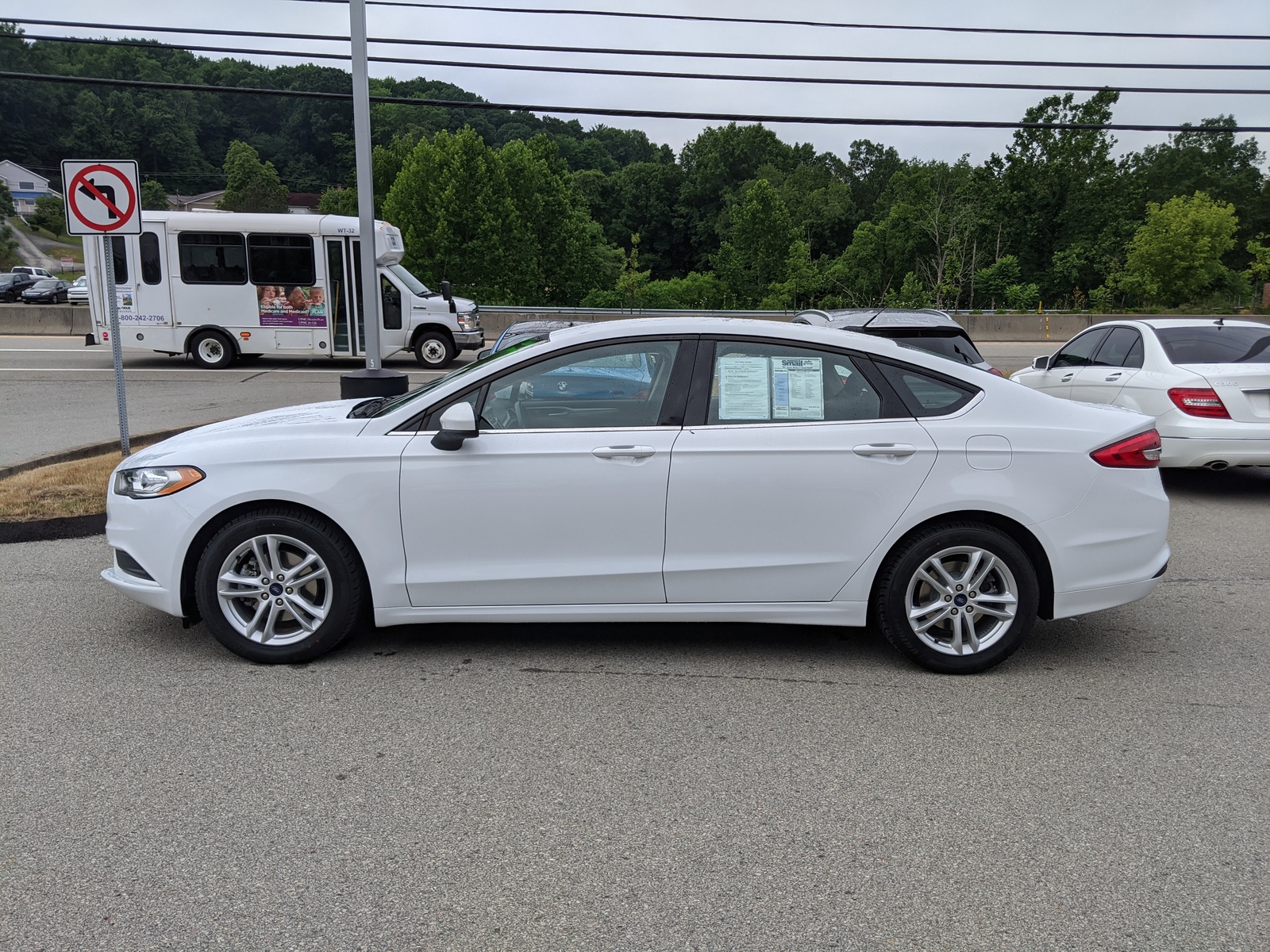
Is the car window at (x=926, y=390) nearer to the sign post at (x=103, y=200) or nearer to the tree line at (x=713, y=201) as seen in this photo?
the sign post at (x=103, y=200)

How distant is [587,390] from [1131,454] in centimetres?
251

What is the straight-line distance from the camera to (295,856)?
3076 millimetres

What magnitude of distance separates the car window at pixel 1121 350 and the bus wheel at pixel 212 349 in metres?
16.7

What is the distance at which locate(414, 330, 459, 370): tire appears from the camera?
20984mm

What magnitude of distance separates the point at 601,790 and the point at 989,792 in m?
1.34

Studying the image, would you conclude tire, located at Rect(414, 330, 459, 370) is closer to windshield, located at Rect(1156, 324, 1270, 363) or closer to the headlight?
windshield, located at Rect(1156, 324, 1270, 363)

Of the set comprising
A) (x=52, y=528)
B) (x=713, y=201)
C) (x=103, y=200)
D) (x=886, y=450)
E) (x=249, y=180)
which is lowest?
(x=52, y=528)

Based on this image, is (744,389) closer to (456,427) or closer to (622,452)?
(622,452)

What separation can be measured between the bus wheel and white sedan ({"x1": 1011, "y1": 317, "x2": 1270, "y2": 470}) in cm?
1665

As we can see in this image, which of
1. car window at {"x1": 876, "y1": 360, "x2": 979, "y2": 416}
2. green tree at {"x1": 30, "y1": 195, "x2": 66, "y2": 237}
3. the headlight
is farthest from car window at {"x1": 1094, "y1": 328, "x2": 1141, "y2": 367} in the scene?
green tree at {"x1": 30, "y1": 195, "x2": 66, "y2": 237}

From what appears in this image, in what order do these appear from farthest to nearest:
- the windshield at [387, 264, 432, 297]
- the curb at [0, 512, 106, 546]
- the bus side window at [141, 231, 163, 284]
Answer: the windshield at [387, 264, 432, 297] < the bus side window at [141, 231, 163, 284] < the curb at [0, 512, 106, 546]

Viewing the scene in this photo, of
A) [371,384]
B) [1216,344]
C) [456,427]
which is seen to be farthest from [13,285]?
[456,427]

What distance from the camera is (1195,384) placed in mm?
8289

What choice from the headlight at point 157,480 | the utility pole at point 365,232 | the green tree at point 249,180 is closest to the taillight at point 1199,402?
the headlight at point 157,480
